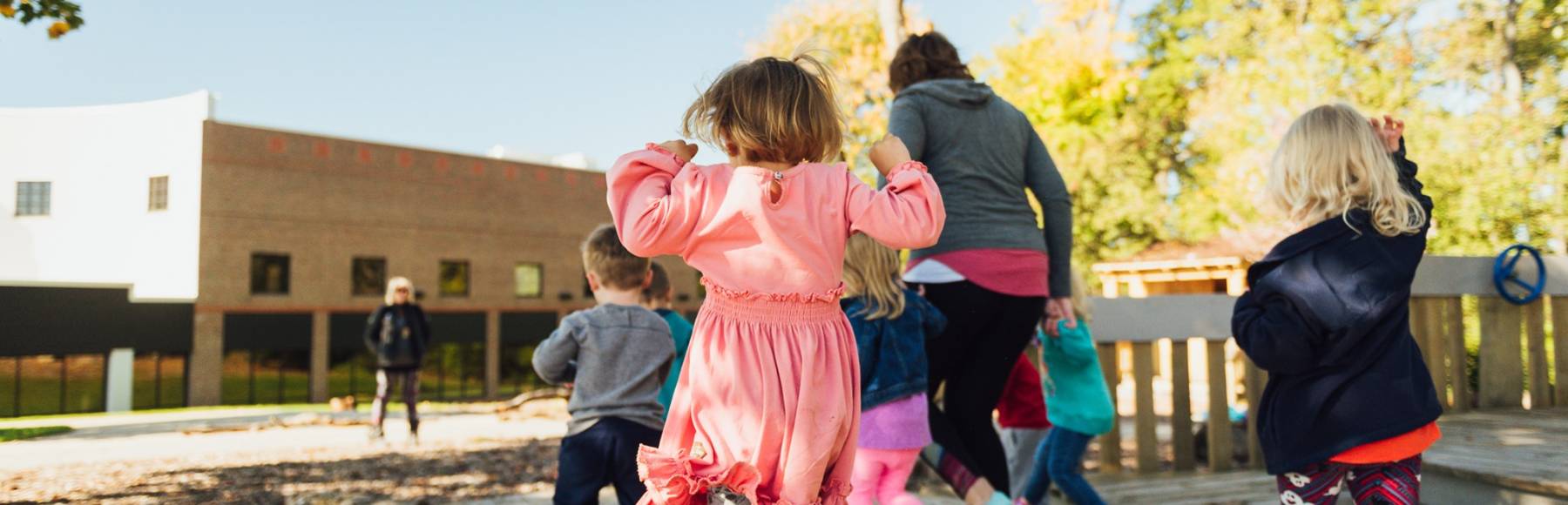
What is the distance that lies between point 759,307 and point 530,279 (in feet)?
99.9

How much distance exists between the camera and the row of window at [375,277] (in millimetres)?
23812

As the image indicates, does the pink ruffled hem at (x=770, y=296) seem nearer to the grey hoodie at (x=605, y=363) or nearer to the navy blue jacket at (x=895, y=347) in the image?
the navy blue jacket at (x=895, y=347)

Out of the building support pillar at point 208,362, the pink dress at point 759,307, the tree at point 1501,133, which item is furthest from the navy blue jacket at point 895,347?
the building support pillar at point 208,362

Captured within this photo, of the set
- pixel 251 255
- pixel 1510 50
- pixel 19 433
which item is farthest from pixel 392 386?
pixel 251 255

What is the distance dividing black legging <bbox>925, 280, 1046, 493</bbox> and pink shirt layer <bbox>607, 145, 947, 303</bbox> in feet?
3.46

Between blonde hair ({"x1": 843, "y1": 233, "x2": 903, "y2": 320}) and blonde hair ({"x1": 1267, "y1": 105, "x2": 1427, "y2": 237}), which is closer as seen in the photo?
blonde hair ({"x1": 1267, "y1": 105, "x2": 1427, "y2": 237})

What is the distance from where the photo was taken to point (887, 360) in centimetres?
292

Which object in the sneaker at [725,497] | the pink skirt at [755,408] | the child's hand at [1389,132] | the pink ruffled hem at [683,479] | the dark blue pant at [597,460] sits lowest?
the dark blue pant at [597,460]

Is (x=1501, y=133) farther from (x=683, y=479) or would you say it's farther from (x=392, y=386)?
(x=683, y=479)

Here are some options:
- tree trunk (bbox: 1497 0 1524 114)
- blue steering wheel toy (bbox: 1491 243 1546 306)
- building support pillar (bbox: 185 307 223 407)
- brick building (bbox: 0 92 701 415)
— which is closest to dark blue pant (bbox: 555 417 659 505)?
brick building (bbox: 0 92 701 415)

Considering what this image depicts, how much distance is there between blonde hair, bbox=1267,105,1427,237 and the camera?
2412 millimetres

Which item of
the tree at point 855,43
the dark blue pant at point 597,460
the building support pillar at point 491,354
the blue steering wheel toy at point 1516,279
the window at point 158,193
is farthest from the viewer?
the building support pillar at point 491,354

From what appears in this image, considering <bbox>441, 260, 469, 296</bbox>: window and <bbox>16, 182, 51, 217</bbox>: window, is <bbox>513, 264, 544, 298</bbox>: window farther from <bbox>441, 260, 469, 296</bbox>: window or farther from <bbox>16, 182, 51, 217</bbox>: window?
→ <bbox>16, 182, 51, 217</bbox>: window

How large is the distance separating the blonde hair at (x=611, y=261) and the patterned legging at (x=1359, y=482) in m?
1.98
